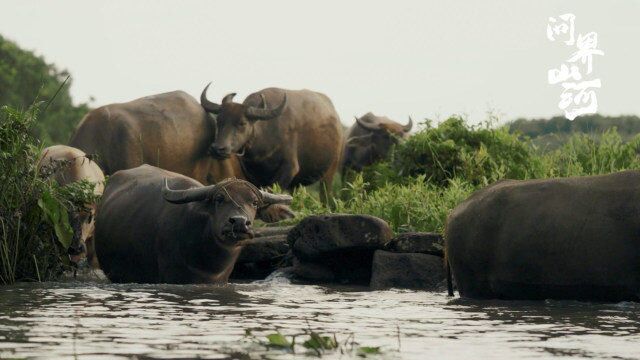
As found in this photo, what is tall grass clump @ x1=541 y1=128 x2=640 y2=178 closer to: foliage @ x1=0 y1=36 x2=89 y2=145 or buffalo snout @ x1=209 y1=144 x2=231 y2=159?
buffalo snout @ x1=209 y1=144 x2=231 y2=159

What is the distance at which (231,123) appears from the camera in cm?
2136

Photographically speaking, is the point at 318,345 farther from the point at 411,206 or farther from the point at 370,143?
the point at 370,143

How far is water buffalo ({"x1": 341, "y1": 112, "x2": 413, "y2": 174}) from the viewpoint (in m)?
23.9

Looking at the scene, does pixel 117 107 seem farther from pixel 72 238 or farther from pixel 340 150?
pixel 72 238

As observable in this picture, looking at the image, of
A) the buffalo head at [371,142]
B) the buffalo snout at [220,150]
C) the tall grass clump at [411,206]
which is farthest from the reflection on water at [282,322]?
the buffalo head at [371,142]

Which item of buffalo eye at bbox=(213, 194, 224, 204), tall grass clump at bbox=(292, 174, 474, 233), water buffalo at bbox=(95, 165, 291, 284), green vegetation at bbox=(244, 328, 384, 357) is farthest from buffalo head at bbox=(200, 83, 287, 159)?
green vegetation at bbox=(244, 328, 384, 357)

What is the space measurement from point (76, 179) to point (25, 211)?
10.5 ft

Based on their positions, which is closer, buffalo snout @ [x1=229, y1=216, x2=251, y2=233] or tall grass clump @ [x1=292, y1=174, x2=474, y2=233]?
buffalo snout @ [x1=229, y1=216, x2=251, y2=233]

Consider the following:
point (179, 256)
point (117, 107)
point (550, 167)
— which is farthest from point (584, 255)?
point (117, 107)

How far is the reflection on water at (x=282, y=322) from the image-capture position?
22.5 ft

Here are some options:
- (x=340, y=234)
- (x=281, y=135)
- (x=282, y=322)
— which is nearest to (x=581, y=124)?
(x=281, y=135)

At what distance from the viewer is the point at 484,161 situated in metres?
17.0

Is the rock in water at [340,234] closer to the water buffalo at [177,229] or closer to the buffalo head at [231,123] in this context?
the water buffalo at [177,229]

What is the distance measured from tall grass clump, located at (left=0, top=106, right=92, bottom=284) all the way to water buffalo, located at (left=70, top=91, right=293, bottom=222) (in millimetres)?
6914
